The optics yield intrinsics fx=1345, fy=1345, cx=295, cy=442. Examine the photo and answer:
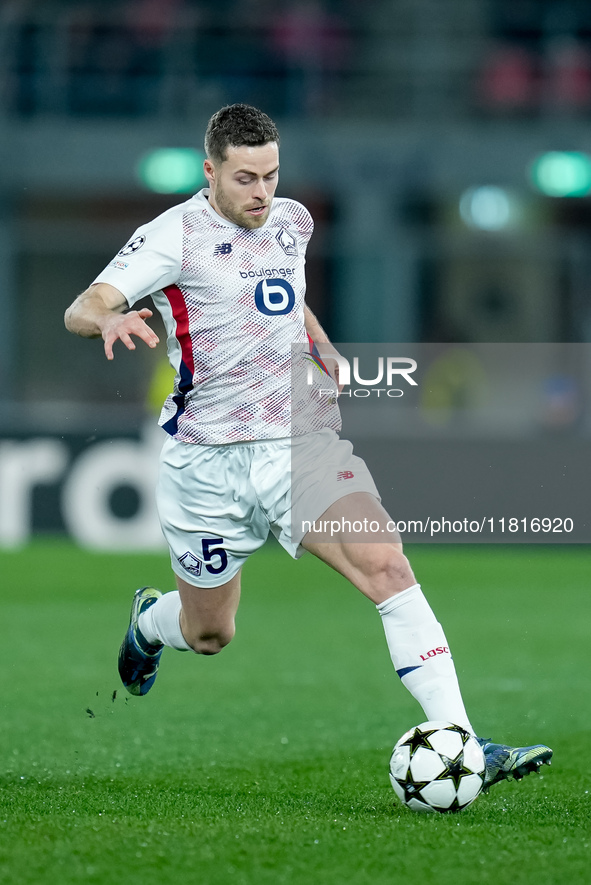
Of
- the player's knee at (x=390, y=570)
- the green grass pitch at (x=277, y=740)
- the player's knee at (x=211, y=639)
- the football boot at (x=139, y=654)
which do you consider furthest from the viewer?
the football boot at (x=139, y=654)

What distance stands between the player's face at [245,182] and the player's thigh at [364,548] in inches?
40.5

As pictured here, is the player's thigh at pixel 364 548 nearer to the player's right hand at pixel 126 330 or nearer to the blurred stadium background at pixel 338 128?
the player's right hand at pixel 126 330

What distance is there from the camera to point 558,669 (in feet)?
24.7

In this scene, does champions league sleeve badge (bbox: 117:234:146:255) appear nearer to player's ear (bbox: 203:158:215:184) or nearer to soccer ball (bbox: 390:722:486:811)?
player's ear (bbox: 203:158:215:184)

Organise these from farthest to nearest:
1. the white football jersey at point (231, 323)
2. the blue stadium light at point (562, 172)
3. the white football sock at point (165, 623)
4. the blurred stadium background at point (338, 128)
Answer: the blue stadium light at point (562, 172)
the blurred stadium background at point (338, 128)
the white football sock at point (165, 623)
the white football jersey at point (231, 323)

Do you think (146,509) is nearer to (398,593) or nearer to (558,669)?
(558,669)

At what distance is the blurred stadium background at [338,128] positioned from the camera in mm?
16094

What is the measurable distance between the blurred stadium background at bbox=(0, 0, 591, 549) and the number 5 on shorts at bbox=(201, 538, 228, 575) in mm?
10267

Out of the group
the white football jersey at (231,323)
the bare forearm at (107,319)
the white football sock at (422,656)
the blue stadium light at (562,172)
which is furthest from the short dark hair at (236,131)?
the blue stadium light at (562,172)

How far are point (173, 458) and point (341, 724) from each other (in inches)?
73.3

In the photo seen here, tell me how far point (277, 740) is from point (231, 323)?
6.36ft

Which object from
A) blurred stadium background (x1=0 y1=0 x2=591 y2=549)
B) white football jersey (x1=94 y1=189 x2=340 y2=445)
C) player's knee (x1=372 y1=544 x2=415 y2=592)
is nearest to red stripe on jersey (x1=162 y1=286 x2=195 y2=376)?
white football jersey (x1=94 y1=189 x2=340 y2=445)

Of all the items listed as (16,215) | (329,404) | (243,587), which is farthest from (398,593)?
(16,215)

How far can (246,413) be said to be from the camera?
15.0ft
